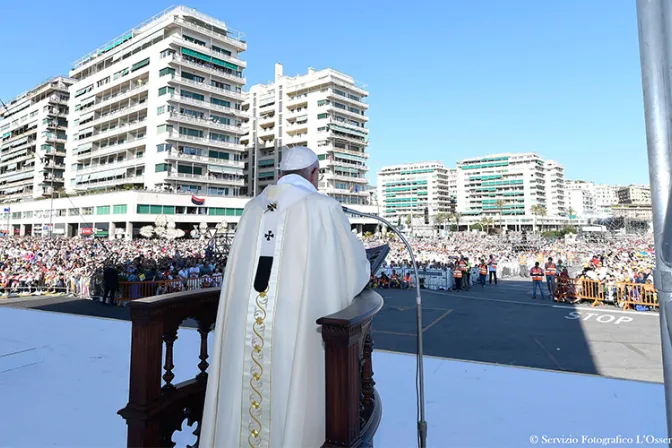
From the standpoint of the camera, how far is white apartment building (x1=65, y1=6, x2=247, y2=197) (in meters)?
46.3

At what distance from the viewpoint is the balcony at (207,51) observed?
46.2 meters

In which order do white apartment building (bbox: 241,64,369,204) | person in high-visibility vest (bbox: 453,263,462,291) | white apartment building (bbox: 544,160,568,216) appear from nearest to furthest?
Answer: person in high-visibility vest (bbox: 453,263,462,291)
white apartment building (bbox: 241,64,369,204)
white apartment building (bbox: 544,160,568,216)

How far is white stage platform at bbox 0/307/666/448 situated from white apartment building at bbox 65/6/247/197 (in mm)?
45180

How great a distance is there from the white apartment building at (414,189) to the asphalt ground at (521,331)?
119747mm

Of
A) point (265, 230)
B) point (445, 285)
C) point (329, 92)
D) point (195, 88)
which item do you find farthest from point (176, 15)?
point (265, 230)

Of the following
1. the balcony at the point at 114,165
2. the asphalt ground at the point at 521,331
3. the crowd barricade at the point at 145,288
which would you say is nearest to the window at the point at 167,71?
the balcony at the point at 114,165

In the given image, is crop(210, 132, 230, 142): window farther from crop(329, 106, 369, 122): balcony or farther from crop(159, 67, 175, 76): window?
crop(329, 106, 369, 122): balcony

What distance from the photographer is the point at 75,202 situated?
159ft

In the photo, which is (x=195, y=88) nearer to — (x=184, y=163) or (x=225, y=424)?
(x=184, y=163)

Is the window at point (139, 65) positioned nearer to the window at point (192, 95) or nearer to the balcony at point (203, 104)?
the window at point (192, 95)

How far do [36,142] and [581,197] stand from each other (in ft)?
564

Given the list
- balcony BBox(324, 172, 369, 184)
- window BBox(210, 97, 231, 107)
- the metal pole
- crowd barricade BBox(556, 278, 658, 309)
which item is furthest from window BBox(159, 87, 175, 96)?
the metal pole

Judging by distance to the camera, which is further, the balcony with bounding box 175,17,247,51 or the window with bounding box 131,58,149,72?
the window with bounding box 131,58,149,72

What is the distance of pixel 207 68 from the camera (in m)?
49.3
